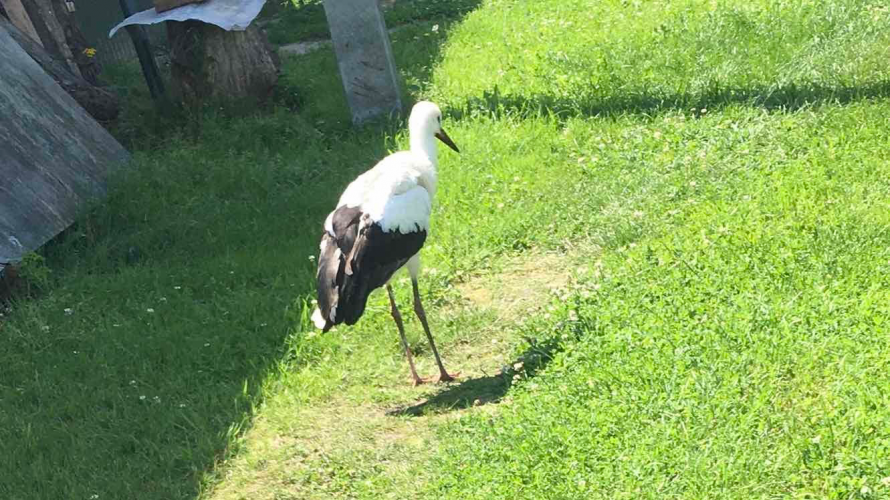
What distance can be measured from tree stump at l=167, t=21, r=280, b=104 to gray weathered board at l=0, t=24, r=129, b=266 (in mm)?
1245

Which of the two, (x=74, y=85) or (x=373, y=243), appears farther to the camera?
(x=74, y=85)

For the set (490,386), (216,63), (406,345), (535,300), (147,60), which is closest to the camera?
(490,386)

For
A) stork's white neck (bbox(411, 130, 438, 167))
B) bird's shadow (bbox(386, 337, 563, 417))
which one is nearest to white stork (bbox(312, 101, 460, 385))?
bird's shadow (bbox(386, 337, 563, 417))

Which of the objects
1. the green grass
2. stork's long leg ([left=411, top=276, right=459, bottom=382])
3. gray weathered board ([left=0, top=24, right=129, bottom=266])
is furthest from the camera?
the green grass

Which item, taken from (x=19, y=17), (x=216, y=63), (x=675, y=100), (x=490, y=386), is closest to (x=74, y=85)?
(x=19, y=17)

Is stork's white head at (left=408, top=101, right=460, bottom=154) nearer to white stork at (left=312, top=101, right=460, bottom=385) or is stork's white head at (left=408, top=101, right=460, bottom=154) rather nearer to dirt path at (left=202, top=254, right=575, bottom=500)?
white stork at (left=312, top=101, right=460, bottom=385)

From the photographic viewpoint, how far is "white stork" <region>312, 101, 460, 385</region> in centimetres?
532

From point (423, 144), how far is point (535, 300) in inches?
42.6

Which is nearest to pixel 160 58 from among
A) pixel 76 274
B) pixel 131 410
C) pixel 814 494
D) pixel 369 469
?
pixel 76 274

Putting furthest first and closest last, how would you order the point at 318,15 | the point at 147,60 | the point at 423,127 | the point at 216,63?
1. the point at 318,15
2. the point at 147,60
3. the point at 216,63
4. the point at 423,127

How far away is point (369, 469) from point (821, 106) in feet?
13.9

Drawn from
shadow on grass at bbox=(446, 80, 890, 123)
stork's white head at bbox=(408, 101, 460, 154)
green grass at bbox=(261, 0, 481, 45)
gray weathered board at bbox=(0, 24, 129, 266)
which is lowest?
green grass at bbox=(261, 0, 481, 45)

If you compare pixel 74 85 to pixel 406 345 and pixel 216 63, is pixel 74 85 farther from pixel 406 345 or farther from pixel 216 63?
pixel 406 345

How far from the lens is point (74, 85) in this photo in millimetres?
9898
